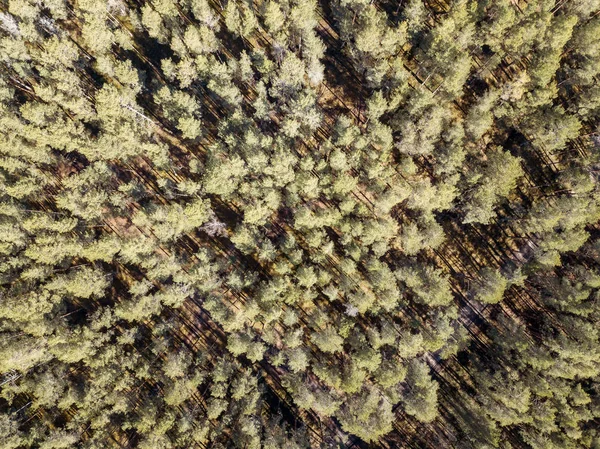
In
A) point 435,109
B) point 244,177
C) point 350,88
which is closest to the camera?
point 435,109

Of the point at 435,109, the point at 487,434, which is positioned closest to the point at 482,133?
the point at 435,109

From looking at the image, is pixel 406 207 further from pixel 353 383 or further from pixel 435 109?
pixel 353 383

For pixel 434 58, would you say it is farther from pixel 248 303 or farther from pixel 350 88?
pixel 248 303

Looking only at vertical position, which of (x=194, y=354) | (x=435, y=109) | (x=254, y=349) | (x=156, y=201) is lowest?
(x=194, y=354)

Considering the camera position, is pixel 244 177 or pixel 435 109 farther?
pixel 244 177

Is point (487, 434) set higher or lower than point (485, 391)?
lower

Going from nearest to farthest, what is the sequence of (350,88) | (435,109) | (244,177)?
(435,109)
(244,177)
(350,88)

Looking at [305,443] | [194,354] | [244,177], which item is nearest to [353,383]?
[305,443]
